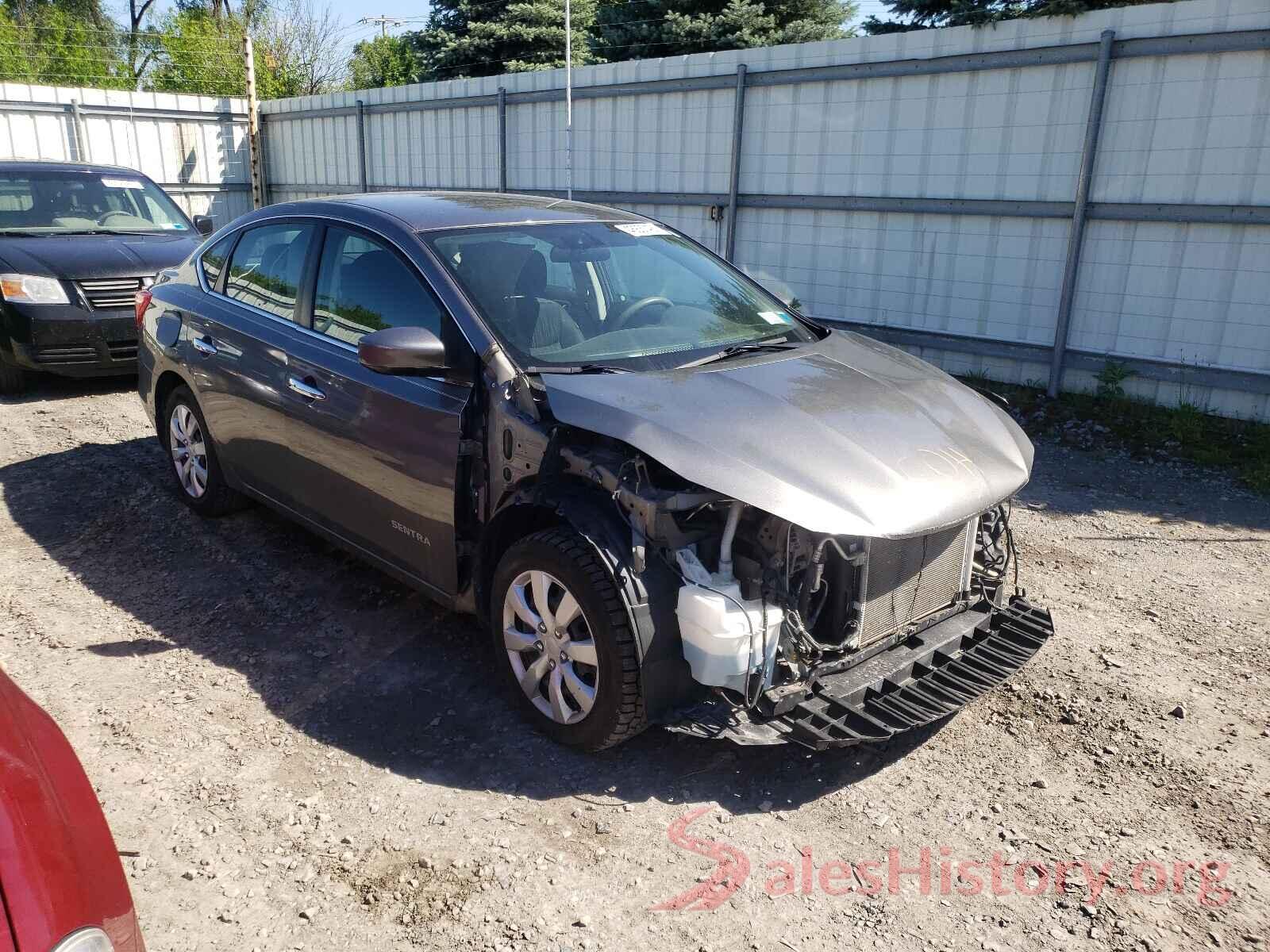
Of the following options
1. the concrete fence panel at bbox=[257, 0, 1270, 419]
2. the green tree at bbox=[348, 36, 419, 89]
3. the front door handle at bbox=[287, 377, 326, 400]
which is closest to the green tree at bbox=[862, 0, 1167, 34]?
Result: the concrete fence panel at bbox=[257, 0, 1270, 419]

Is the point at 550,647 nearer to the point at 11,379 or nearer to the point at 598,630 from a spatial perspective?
the point at 598,630

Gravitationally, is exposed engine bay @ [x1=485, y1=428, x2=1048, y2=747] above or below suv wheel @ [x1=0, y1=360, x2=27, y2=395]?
above

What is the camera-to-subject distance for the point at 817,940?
2.67 meters

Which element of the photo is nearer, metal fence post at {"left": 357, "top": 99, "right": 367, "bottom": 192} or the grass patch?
the grass patch

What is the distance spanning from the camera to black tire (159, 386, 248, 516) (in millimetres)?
5357

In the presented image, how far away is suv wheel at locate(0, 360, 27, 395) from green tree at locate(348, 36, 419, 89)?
24.6m

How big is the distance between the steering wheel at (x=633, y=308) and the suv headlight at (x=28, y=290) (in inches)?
239

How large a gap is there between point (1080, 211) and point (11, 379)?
881 centimetres

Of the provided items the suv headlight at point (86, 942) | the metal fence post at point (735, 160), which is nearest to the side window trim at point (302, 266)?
the suv headlight at point (86, 942)

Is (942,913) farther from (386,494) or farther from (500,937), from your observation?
(386,494)

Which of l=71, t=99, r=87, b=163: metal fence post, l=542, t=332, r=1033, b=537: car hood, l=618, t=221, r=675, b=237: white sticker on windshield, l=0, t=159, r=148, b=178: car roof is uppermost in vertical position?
l=71, t=99, r=87, b=163: metal fence post

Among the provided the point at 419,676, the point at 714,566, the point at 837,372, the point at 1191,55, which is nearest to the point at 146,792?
the point at 419,676

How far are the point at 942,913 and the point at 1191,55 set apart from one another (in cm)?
695

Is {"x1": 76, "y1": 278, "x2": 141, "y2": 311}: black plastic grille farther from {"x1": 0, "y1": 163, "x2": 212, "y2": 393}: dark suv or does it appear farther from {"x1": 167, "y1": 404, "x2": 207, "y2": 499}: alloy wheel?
{"x1": 167, "y1": 404, "x2": 207, "y2": 499}: alloy wheel
